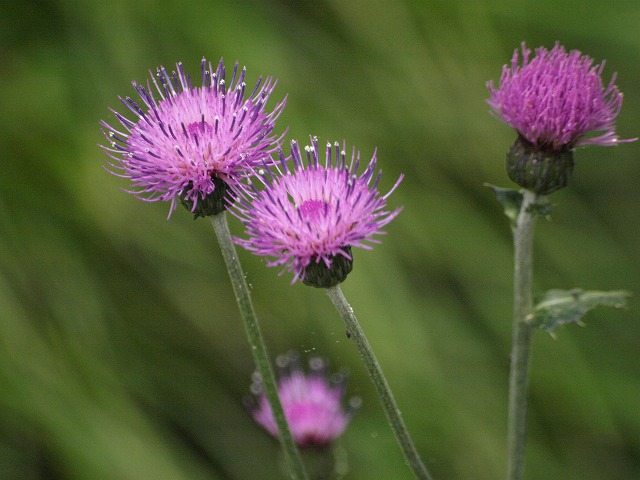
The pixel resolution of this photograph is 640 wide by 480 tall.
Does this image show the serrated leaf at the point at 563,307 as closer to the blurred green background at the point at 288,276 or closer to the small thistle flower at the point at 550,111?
the small thistle flower at the point at 550,111

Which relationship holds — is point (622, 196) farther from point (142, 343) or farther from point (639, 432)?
point (142, 343)

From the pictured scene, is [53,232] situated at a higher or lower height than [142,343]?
higher

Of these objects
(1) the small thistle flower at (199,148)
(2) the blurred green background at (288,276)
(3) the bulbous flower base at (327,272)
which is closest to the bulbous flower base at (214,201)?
(1) the small thistle flower at (199,148)

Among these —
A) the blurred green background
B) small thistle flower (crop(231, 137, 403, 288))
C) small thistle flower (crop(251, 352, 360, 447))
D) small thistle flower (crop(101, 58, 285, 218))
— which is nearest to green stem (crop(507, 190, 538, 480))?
small thistle flower (crop(231, 137, 403, 288))

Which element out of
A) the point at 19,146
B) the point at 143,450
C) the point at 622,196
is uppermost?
the point at 622,196

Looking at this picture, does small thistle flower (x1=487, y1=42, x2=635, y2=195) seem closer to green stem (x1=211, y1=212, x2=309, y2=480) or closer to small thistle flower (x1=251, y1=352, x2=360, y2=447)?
green stem (x1=211, y1=212, x2=309, y2=480)

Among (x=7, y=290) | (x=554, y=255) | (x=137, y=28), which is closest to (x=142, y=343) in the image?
(x=7, y=290)
